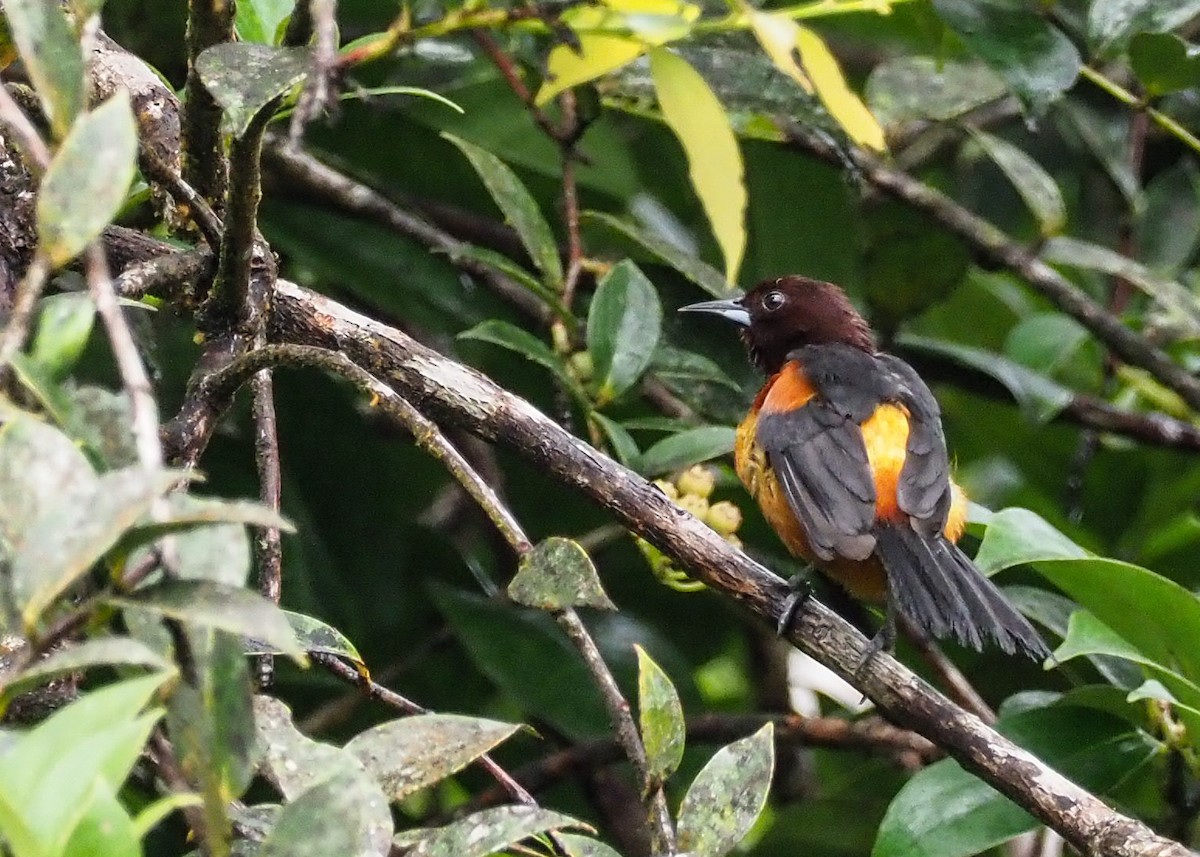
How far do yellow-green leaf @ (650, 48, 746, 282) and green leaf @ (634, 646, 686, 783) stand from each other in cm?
49

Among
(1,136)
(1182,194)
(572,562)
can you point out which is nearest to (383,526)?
(1,136)

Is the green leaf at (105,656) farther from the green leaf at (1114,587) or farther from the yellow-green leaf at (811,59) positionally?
the green leaf at (1114,587)

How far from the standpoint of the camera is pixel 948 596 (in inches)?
112

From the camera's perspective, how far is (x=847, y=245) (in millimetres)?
3957

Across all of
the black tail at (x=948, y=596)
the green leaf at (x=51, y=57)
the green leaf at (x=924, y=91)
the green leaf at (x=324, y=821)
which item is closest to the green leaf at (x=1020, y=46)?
the green leaf at (x=924, y=91)

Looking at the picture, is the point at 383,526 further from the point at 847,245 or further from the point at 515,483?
the point at 847,245

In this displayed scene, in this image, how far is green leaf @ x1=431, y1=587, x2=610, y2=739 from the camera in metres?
3.34

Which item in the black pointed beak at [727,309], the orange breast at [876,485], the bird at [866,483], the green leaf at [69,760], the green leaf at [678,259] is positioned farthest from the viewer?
the black pointed beak at [727,309]

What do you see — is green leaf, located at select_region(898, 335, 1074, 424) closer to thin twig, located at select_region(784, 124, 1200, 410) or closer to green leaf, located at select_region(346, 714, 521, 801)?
thin twig, located at select_region(784, 124, 1200, 410)

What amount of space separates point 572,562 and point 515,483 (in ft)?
6.75

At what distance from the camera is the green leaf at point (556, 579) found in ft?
5.52

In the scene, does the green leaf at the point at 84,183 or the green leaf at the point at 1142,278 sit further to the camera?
the green leaf at the point at 1142,278

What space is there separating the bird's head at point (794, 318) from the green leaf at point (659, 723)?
7.21 feet

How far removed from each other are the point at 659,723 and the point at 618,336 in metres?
1.22
